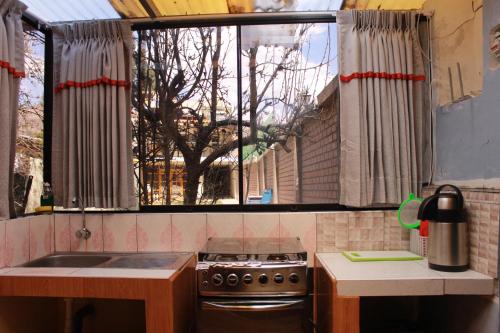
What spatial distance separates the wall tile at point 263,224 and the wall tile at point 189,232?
32cm

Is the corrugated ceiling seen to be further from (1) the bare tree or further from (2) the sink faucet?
(2) the sink faucet

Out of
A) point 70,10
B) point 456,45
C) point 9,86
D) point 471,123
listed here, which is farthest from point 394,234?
point 70,10

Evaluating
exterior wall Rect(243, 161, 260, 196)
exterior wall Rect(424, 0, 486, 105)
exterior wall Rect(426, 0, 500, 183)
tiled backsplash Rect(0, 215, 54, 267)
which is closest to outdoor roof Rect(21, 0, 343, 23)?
exterior wall Rect(424, 0, 486, 105)

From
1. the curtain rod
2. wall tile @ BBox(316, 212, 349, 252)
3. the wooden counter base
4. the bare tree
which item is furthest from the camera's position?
the bare tree

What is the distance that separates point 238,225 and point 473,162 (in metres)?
1.43

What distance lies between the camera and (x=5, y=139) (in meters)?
1.71

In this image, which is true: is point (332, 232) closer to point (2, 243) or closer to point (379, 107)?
point (379, 107)

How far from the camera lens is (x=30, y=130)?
2.16 m

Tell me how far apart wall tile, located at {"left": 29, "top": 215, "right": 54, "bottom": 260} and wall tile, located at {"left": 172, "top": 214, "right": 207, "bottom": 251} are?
0.86m

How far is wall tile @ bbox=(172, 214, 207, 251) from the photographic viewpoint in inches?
84.9

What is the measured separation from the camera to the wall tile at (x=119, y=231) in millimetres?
2170

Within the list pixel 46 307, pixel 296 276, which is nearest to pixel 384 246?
pixel 296 276

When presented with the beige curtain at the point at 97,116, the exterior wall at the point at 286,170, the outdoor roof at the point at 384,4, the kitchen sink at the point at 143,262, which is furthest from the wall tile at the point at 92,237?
the outdoor roof at the point at 384,4

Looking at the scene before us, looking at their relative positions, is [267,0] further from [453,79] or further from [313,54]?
[453,79]
